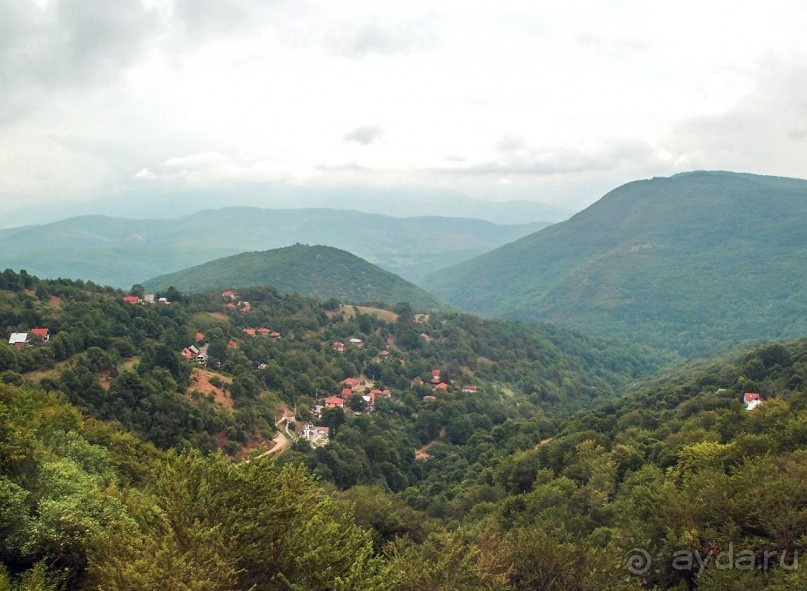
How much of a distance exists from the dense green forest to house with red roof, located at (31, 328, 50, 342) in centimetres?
206

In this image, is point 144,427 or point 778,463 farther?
point 144,427

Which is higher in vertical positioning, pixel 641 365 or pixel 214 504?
pixel 214 504

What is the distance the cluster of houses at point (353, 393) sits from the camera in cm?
6575

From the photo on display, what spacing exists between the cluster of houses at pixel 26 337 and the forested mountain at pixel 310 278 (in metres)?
110

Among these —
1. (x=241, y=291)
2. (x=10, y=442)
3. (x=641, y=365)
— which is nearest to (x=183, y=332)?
(x=241, y=291)

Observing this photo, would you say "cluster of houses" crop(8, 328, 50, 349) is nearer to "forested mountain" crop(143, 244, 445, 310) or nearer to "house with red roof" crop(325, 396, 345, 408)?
"house with red roof" crop(325, 396, 345, 408)

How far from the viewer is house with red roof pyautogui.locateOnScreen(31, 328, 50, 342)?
1940 inches

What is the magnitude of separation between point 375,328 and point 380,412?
108 feet

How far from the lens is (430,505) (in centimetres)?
4325

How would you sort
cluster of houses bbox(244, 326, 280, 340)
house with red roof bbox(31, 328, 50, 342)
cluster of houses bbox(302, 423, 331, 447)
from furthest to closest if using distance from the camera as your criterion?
cluster of houses bbox(244, 326, 280, 340) → cluster of houses bbox(302, 423, 331, 447) → house with red roof bbox(31, 328, 50, 342)

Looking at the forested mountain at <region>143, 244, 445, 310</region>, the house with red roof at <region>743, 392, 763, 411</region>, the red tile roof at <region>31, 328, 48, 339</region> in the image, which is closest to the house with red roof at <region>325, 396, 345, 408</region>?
the red tile roof at <region>31, 328, 48, 339</region>

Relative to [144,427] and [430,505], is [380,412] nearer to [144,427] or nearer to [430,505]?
[430,505]

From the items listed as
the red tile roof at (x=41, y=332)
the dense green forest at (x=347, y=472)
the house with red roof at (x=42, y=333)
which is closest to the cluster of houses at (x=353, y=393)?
the dense green forest at (x=347, y=472)

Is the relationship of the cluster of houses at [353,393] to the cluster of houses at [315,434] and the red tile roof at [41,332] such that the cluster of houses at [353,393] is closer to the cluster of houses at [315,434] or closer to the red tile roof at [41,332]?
the cluster of houses at [315,434]
